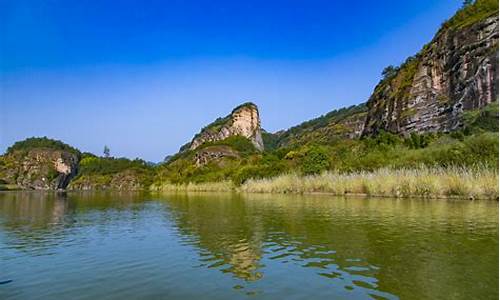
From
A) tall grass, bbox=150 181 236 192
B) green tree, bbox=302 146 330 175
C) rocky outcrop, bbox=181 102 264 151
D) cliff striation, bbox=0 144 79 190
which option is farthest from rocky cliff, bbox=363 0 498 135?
cliff striation, bbox=0 144 79 190

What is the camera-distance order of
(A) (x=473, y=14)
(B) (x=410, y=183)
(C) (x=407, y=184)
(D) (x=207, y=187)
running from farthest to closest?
(D) (x=207, y=187)
(A) (x=473, y=14)
(C) (x=407, y=184)
(B) (x=410, y=183)

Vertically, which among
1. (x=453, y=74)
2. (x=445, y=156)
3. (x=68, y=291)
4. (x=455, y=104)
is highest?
(x=453, y=74)

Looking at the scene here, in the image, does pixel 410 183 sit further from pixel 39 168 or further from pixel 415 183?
pixel 39 168

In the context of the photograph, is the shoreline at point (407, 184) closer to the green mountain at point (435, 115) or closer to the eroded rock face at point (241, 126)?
the green mountain at point (435, 115)

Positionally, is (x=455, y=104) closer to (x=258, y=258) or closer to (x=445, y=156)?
(x=445, y=156)

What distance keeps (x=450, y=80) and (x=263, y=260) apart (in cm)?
6151

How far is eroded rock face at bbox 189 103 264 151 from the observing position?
559ft

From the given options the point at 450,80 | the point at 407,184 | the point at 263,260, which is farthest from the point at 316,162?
the point at 263,260

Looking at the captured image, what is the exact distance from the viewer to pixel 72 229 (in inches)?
674

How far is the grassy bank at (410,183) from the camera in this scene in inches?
1020

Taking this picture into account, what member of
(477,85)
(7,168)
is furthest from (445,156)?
(7,168)

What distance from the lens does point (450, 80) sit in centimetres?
6144

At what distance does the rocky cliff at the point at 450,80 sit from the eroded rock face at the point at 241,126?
96.0 meters

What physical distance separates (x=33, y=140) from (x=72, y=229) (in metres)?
187
